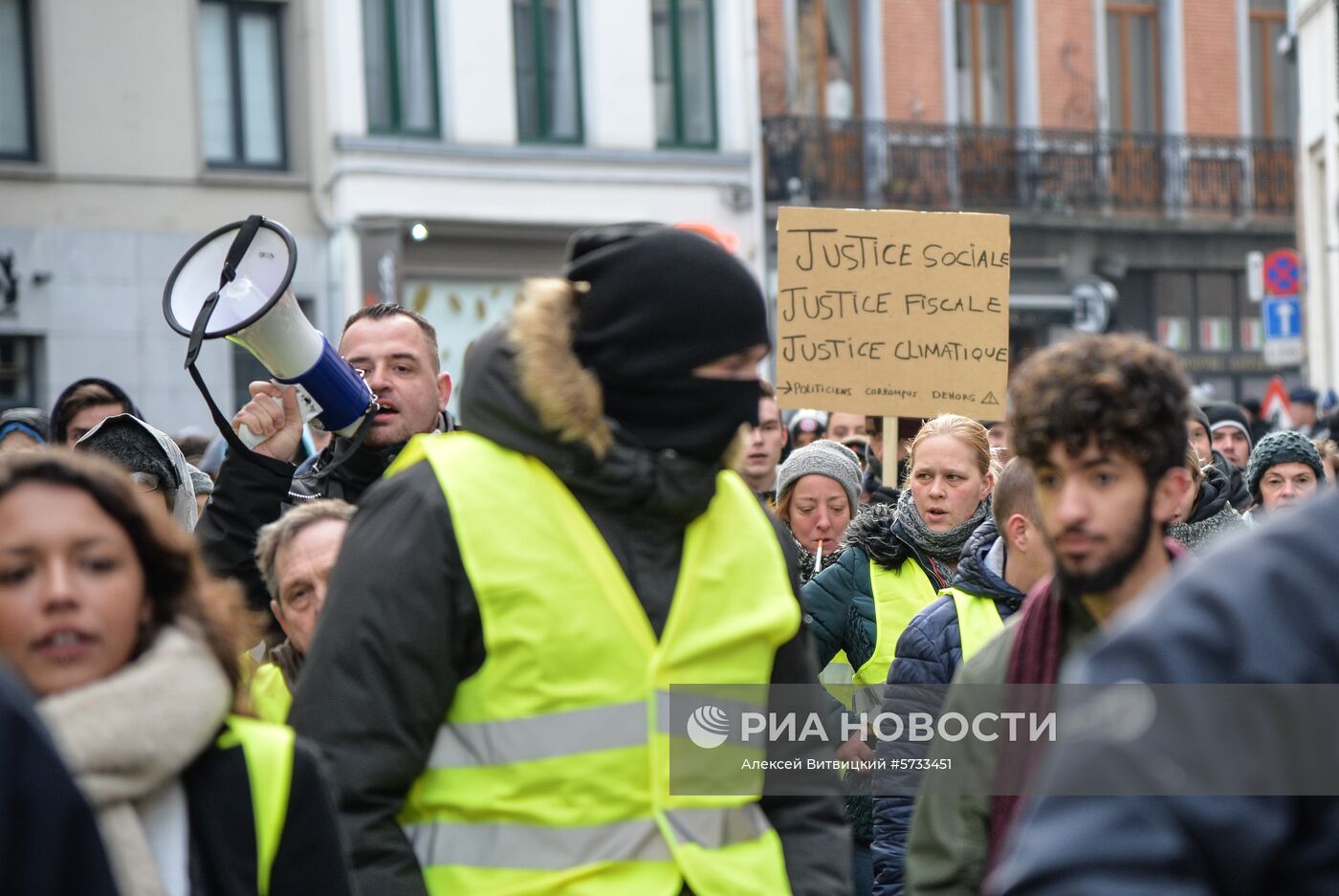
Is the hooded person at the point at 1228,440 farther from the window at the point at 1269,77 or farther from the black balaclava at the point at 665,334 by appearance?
the window at the point at 1269,77

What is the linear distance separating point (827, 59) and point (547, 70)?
4.65 meters

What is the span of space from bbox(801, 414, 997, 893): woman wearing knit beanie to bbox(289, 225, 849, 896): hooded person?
275 centimetres

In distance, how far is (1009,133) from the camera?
26.7 m

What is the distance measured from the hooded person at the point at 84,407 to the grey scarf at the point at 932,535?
2.63 meters

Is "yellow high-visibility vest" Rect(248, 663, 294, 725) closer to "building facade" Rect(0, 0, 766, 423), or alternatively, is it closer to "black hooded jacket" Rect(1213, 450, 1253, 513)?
"black hooded jacket" Rect(1213, 450, 1253, 513)

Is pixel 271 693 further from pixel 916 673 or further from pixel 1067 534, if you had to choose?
pixel 1067 534

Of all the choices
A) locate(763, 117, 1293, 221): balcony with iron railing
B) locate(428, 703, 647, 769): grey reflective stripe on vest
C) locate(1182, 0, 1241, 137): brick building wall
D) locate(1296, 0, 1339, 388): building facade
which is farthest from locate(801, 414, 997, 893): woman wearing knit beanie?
locate(1182, 0, 1241, 137): brick building wall

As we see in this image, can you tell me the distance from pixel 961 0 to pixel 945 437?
21710mm

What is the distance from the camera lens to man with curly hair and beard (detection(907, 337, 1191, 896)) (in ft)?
9.60

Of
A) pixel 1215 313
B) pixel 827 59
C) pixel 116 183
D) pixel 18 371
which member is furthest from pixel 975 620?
pixel 1215 313

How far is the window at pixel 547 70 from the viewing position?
22516 millimetres

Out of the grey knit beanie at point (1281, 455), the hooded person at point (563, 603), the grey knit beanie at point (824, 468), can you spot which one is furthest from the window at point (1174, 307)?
the hooded person at point (563, 603)

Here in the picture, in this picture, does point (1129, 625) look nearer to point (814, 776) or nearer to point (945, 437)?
point (814, 776)

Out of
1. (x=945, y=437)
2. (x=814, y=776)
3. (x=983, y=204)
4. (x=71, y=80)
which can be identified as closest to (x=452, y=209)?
(x=71, y=80)
